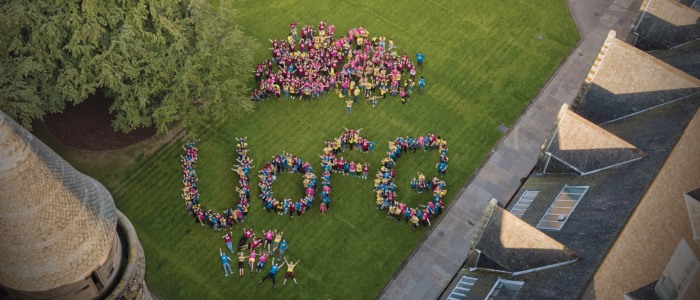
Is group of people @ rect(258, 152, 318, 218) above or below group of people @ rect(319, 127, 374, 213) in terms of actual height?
below

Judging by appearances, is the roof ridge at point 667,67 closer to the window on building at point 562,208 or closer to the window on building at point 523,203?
the window on building at point 562,208

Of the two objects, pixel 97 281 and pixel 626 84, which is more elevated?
pixel 626 84

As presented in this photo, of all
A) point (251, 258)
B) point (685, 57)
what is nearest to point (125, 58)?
point (251, 258)

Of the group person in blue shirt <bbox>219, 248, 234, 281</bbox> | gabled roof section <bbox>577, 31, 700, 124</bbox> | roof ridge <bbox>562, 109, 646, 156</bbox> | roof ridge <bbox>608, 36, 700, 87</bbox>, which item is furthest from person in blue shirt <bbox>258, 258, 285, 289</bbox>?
roof ridge <bbox>608, 36, 700, 87</bbox>

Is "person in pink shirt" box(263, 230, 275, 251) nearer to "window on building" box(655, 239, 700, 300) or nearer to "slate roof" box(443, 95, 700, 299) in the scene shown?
"slate roof" box(443, 95, 700, 299)

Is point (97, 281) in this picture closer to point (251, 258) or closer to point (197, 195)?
point (251, 258)

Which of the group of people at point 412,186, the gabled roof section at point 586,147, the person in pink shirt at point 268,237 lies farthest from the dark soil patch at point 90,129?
the gabled roof section at point 586,147

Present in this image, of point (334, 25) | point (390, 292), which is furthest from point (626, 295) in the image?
point (334, 25)
